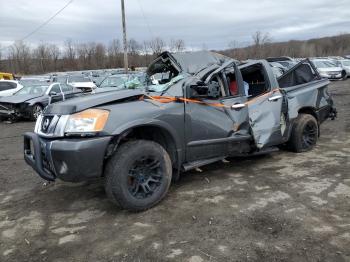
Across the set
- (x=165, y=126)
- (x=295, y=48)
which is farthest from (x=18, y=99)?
(x=295, y=48)

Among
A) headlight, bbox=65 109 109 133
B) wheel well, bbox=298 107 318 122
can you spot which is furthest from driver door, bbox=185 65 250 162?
wheel well, bbox=298 107 318 122

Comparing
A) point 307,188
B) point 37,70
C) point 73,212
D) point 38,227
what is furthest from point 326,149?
point 37,70

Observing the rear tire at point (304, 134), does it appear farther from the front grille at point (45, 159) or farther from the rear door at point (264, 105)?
the front grille at point (45, 159)

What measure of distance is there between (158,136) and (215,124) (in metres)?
0.83

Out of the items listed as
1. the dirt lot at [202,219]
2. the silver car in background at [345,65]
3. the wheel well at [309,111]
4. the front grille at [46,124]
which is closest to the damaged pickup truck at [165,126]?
the front grille at [46,124]

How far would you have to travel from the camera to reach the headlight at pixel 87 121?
4.08 metres

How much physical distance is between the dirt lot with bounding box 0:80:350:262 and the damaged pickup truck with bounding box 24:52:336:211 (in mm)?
363

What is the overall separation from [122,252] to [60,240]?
2.35 ft

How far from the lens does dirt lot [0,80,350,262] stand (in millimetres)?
3480

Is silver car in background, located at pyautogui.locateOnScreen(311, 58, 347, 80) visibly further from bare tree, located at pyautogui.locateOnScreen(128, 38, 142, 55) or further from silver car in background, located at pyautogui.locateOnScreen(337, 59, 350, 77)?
bare tree, located at pyautogui.locateOnScreen(128, 38, 142, 55)

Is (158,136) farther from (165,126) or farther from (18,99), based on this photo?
(18,99)

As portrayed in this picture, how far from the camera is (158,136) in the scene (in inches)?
188

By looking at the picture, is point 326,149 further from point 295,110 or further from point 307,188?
point 307,188

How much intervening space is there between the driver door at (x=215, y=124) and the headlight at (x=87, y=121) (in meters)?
1.15
